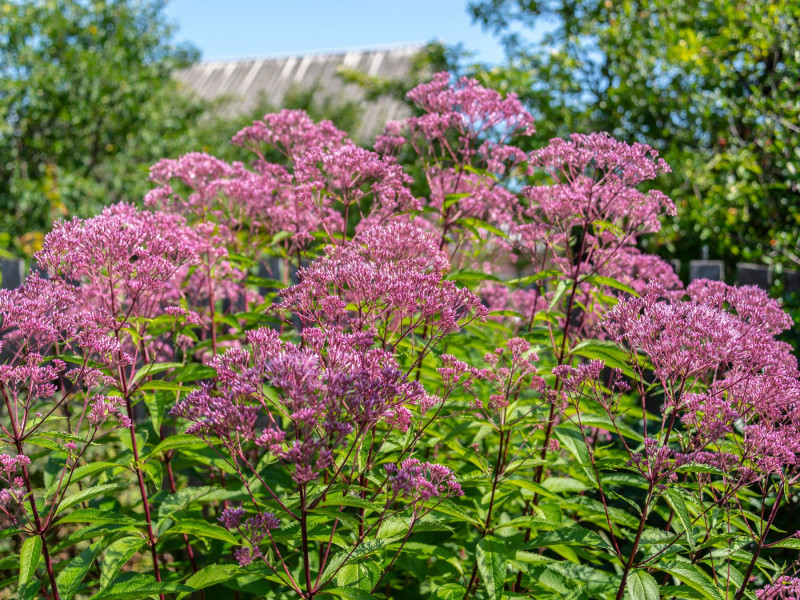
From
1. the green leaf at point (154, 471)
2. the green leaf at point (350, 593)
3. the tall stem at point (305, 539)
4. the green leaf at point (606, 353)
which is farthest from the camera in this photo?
the green leaf at point (606, 353)

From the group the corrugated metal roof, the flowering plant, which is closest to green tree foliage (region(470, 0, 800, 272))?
the flowering plant

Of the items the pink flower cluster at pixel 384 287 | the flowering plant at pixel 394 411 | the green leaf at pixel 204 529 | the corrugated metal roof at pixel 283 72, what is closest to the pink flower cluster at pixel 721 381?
the flowering plant at pixel 394 411

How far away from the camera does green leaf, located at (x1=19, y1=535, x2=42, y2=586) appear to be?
265 cm

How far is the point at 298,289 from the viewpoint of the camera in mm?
2805

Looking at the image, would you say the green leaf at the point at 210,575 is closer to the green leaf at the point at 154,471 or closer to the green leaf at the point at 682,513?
the green leaf at the point at 154,471

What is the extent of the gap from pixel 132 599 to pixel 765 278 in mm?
5433

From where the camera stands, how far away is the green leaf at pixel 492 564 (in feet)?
9.08

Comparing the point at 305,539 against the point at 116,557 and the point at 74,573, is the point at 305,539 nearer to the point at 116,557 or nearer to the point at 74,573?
the point at 116,557

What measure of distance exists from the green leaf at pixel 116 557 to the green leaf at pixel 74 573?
0.22 feet

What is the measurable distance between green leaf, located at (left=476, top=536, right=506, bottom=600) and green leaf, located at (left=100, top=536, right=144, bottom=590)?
1538 mm

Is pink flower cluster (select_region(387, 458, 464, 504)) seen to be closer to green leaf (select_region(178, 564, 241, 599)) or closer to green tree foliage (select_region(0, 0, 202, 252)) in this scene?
green leaf (select_region(178, 564, 241, 599))

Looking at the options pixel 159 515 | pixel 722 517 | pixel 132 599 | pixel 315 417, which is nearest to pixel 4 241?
pixel 159 515

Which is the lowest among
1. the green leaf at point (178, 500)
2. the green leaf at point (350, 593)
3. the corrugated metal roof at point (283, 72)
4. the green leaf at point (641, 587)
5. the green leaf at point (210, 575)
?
the green leaf at point (210, 575)

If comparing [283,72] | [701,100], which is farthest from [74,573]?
[283,72]
